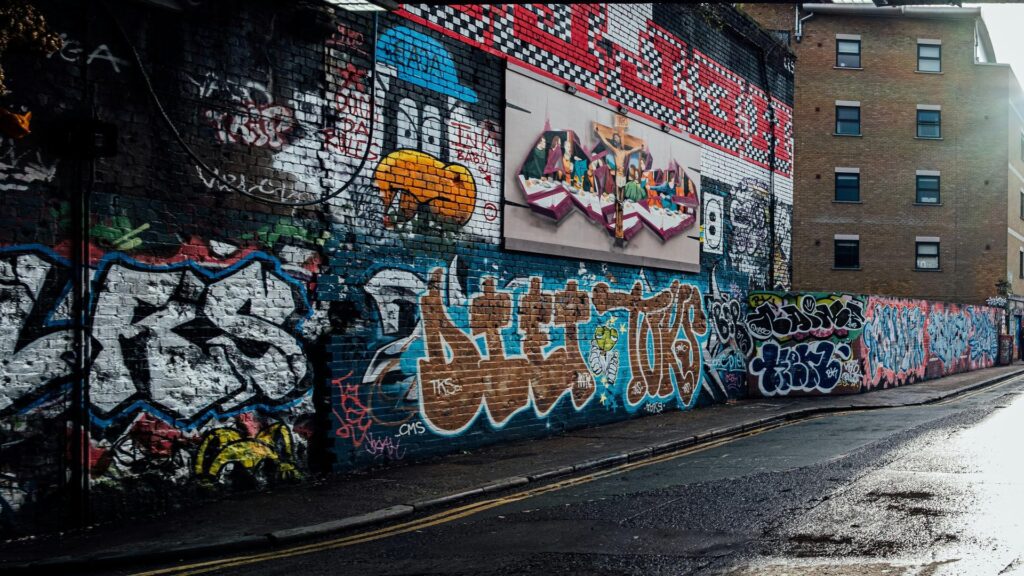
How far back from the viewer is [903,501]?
8.13 metres

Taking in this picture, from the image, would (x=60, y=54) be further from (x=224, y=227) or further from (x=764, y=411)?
(x=764, y=411)

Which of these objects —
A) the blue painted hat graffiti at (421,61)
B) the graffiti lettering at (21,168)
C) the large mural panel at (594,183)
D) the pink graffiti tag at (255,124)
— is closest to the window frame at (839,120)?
the large mural panel at (594,183)

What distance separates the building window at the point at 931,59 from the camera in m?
40.8

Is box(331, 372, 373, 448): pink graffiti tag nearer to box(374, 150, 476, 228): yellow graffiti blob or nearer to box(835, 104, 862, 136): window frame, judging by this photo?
box(374, 150, 476, 228): yellow graffiti blob

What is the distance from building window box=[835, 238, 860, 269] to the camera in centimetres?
3994

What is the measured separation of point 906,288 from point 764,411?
1051 inches

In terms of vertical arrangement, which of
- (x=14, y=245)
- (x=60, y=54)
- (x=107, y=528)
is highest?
(x=60, y=54)

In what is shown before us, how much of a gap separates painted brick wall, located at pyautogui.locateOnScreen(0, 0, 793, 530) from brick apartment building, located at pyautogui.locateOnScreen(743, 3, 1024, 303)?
89.9 feet

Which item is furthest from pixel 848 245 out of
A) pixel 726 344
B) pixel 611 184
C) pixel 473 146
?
pixel 473 146

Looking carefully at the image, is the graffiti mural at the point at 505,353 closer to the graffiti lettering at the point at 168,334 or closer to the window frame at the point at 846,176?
the graffiti lettering at the point at 168,334

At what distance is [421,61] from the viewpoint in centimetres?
1107

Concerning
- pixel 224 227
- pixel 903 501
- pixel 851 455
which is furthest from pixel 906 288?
pixel 224 227

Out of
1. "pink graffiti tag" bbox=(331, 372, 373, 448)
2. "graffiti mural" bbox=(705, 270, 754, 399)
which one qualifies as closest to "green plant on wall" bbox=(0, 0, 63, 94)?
"pink graffiti tag" bbox=(331, 372, 373, 448)

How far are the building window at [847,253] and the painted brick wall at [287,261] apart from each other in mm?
27682
